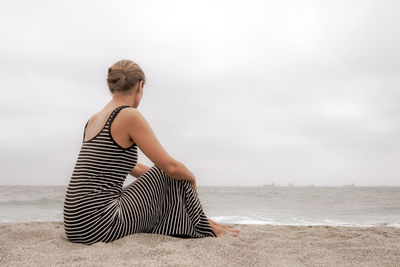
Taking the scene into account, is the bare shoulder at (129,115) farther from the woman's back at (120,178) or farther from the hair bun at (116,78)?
the hair bun at (116,78)

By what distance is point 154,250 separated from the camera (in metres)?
2.04

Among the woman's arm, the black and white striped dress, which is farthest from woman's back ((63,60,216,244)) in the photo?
the woman's arm

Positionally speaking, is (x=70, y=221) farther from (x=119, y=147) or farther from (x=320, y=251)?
(x=320, y=251)

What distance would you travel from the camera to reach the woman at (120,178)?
2.21 meters

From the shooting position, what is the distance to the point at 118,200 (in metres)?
2.40

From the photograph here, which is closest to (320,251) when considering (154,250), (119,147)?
(154,250)

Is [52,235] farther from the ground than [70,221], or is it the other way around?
[70,221]

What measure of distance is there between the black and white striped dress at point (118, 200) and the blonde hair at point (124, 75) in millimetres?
187

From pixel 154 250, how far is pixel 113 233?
0.46 m

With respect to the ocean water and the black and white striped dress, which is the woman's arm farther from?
the ocean water

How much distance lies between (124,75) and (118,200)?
3.16ft

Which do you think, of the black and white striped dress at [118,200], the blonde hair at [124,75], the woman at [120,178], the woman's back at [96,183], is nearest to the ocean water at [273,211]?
the black and white striped dress at [118,200]

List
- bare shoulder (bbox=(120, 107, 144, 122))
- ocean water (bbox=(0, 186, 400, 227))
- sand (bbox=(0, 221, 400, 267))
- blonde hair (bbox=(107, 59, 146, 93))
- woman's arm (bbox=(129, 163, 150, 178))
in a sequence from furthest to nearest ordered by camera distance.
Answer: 1. ocean water (bbox=(0, 186, 400, 227))
2. woman's arm (bbox=(129, 163, 150, 178))
3. blonde hair (bbox=(107, 59, 146, 93))
4. bare shoulder (bbox=(120, 107, 144, 122))
5. sand (bbox=(0, 221, 400, 267))

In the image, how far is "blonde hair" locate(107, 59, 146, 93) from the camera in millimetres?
2303
